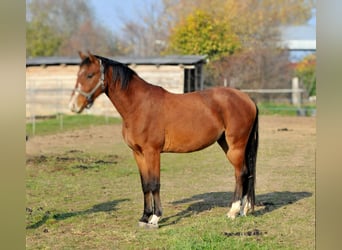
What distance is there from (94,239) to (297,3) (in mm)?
28010

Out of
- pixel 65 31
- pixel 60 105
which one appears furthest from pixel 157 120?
pixel 65 31

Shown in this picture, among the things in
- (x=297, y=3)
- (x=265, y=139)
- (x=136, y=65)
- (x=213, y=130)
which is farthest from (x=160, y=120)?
(x=297, y=3)

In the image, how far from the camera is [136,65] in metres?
21.2

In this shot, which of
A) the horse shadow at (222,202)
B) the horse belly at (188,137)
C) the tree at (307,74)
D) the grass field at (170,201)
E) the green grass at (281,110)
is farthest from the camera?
the tree at (307,74)

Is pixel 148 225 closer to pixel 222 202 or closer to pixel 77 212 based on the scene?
pixel 77 212

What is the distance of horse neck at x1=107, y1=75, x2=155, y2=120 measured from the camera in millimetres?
5090

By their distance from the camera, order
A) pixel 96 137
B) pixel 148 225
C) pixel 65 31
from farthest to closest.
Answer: pixel 65 31
pixel 96 137
pixel 148 225

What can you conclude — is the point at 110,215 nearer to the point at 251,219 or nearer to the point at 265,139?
the point at 251,219

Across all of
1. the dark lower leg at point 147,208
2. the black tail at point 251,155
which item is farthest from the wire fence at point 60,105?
the dark lower leg at point 147,208

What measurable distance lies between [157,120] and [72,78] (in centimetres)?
1747

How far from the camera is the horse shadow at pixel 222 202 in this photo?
218 inches

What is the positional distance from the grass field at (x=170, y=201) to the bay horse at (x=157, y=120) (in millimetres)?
368

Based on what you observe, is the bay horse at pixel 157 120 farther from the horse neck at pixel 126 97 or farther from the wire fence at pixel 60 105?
the wire fence at pixel 60 105

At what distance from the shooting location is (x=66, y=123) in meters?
18.6
